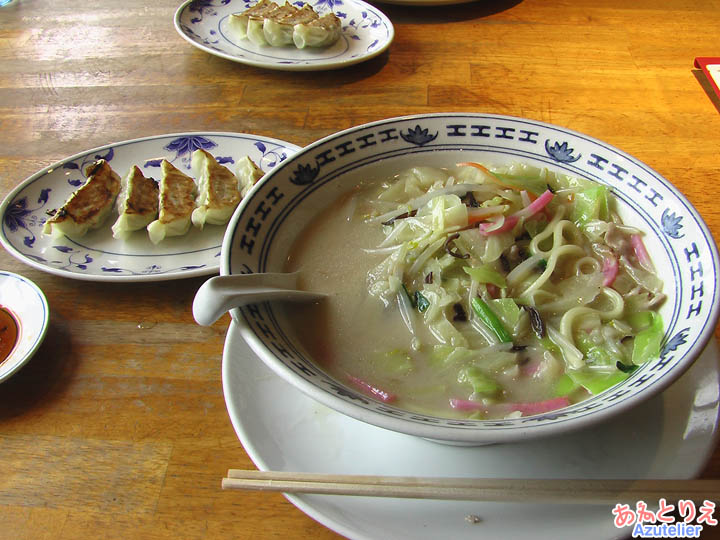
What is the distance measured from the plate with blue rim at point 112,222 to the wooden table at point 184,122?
0.07m

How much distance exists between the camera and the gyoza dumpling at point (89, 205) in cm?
182

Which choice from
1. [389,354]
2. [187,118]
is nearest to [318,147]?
[389,354]

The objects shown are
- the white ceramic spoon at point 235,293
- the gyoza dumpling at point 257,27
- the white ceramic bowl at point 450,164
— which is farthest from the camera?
the gyoza dumpling at point 257,27

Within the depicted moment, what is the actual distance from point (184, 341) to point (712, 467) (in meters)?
1.31

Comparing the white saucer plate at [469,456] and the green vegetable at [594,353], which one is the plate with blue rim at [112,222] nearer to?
the white saucer plate at [469,456]

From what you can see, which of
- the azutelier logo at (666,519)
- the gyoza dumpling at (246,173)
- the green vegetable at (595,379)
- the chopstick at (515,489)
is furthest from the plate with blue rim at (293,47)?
the azutelier logo at (666,519)

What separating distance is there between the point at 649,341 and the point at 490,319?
33cm

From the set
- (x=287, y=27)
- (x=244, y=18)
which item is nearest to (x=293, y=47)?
(x=287, y=27)

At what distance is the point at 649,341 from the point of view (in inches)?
43.7

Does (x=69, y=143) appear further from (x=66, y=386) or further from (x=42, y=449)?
(x=42, y=449)

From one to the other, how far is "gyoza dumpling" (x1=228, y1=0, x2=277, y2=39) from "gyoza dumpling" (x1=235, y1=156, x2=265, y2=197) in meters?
1.10

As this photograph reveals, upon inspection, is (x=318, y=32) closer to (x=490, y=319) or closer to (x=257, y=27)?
(x=257, y=27)

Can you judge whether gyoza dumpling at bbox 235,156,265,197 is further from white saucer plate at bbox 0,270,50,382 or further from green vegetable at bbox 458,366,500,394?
green vegetable at bbox 458,366,500,394

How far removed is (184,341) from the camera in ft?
4.85
